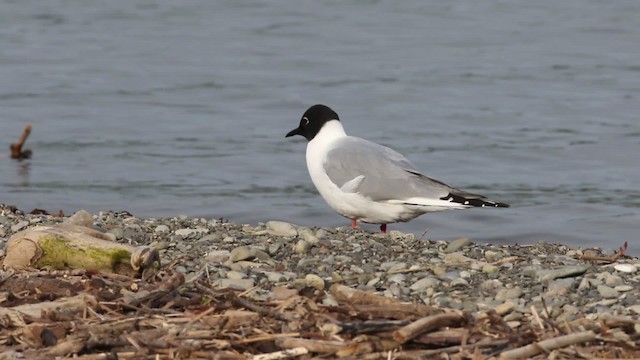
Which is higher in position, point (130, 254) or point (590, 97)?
point (130, 254)

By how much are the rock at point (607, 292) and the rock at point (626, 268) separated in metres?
0.55

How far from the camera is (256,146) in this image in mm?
14281

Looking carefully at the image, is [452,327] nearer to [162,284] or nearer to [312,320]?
[312,320]

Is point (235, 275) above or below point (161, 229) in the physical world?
above

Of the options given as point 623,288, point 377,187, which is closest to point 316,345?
point 623,288

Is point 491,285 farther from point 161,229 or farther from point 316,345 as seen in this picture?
point 161,229

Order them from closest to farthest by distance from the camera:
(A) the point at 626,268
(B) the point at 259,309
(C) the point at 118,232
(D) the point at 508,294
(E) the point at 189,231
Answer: (B) the point at 259,309 → (D) the point at 508,294 → (A) the point at 626,268 → (C) the point at 118,232 → (E) the point at 189,231

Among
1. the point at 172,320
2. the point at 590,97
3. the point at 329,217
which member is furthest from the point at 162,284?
the point at 590,97

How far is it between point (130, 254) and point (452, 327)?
1.84m

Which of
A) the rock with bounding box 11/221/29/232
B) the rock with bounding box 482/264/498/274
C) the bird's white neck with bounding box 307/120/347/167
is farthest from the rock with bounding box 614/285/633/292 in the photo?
the rock with bounding box 11/221/29/232

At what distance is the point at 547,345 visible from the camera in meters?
4.69

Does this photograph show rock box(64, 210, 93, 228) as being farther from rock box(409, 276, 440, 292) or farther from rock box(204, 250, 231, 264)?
rock box(409, 276, 440, 292)

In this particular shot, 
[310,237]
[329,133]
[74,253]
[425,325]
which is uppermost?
[425,325]

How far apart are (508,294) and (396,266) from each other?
2.50 ft
